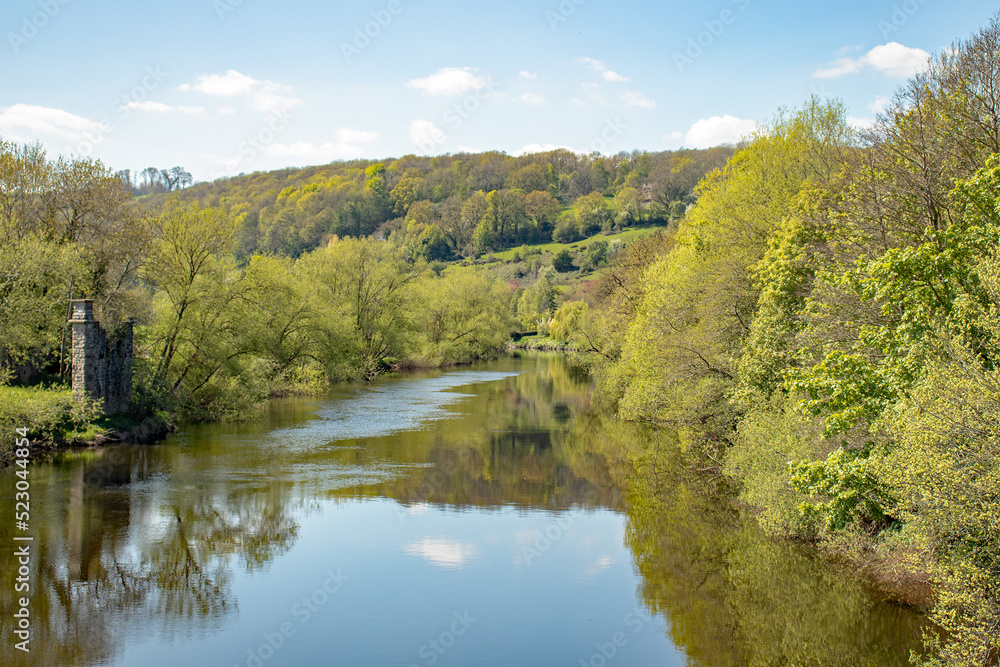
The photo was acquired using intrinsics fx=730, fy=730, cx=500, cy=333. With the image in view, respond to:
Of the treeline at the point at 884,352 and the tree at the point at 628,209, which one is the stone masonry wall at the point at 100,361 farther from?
the tree at the point at 628,209

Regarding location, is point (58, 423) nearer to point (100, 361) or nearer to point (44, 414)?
point (44, 414)

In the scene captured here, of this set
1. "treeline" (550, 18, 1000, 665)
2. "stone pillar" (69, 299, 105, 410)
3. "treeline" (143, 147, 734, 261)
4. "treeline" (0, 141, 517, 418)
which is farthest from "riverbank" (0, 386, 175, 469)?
"treeline" (143, 147, 734, 261)

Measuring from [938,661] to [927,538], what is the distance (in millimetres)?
1746

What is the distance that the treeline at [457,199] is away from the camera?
114 m

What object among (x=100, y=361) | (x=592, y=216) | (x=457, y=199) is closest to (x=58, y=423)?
(x=100, y=361)

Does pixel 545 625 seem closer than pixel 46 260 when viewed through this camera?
Yes

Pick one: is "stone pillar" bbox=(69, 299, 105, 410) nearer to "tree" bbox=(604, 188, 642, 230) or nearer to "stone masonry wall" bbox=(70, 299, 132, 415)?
"stone masonry wall" bbox=(70, 299, 132, 415)

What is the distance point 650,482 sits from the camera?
72.5 feet

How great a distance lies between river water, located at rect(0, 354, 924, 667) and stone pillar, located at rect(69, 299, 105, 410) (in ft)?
8.34

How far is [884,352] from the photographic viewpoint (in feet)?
40.9

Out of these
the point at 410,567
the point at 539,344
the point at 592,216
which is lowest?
the point at 539,344

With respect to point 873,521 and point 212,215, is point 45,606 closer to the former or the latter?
point 873,521

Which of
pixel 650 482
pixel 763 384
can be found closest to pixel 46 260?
pixel 650 482

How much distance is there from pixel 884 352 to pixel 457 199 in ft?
408
